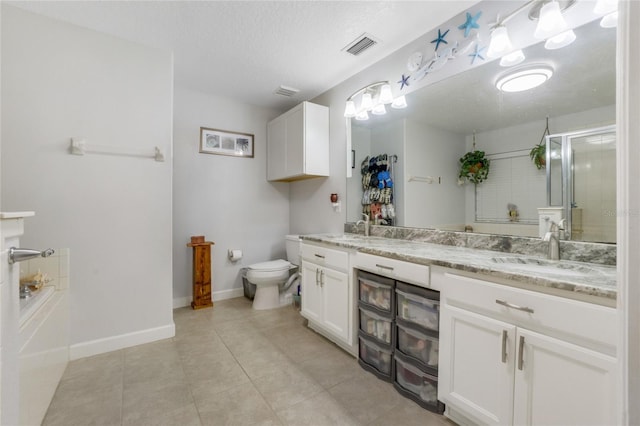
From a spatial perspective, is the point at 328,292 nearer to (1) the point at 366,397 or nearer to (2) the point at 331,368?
(2) the point at 331,368

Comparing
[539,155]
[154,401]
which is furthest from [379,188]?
[154,401]

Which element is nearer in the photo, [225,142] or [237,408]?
[237,408]

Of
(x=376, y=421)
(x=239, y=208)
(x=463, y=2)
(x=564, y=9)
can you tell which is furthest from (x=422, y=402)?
(x=239, y=208)

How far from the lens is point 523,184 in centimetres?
165

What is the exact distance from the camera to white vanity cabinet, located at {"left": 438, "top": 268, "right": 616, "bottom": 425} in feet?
3.04

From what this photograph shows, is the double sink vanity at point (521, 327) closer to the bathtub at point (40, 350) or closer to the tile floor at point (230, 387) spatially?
the tile floor at point (230, 387)

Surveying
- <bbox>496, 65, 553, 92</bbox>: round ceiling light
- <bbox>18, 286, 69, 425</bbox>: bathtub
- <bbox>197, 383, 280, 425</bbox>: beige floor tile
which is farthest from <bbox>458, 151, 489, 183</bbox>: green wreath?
<bbox>18, 286, 69, 425</bbox>: bathtub

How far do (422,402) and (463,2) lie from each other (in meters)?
2.43

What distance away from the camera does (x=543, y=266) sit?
1264mm

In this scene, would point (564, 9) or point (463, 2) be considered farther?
point (463, 2)

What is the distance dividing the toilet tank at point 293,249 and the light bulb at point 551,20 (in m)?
2.65

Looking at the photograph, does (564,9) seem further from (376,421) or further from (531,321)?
(376,421)

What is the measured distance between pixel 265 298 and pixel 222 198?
4.23 feet

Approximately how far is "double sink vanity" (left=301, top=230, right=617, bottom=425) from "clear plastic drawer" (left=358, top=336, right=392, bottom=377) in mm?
371
